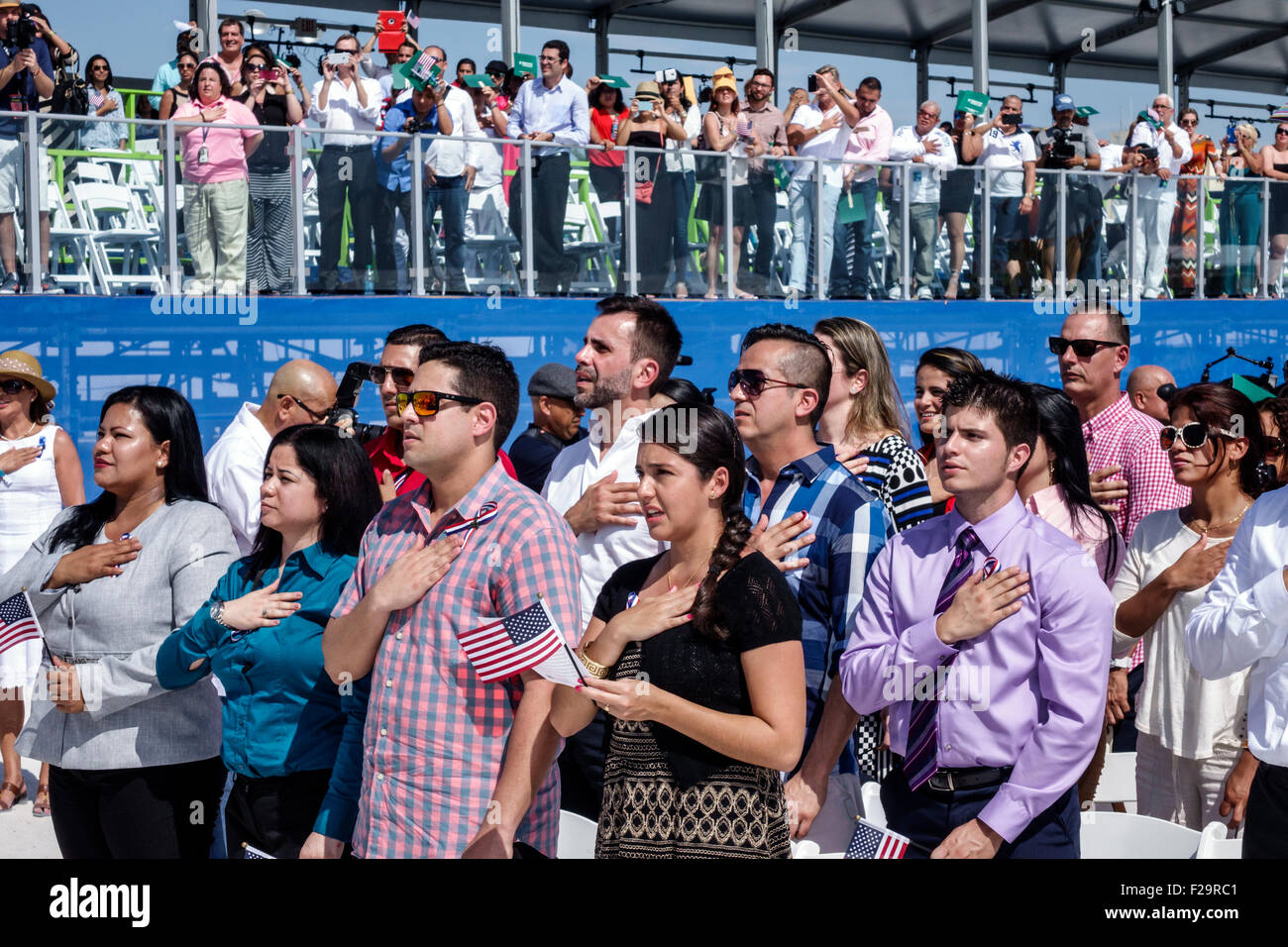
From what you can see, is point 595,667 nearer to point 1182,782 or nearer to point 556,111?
point 1182,782

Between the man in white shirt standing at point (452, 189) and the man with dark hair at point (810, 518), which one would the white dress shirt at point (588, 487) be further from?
the man in white shirt standing at point (452, 189)

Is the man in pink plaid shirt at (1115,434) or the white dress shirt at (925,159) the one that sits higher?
the white dress shirt at (925,159)

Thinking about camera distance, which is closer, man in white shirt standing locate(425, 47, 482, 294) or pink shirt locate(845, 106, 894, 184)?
man in white shirt standing locate(425, 47, 482, 294)

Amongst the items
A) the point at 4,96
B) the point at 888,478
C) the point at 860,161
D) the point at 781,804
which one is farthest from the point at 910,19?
the point at 781,804

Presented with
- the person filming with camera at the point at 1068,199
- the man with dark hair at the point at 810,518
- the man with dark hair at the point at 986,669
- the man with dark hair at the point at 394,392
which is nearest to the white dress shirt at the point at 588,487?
the man with dark hair at the point at 810,518

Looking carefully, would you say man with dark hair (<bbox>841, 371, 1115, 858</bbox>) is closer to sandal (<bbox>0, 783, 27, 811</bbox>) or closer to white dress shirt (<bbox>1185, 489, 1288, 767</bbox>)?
white dress shirt (<bbox>1185, 489, 1288, 767</bbox>)

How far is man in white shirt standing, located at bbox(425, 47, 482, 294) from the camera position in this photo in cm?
1011

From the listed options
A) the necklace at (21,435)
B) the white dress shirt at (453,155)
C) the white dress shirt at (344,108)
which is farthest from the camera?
the white dress shirt at (344,108)

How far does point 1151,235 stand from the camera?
1342 centimetres

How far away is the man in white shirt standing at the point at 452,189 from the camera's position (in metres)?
10.1

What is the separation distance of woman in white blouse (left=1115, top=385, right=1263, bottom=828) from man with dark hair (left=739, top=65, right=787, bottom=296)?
7184 mm

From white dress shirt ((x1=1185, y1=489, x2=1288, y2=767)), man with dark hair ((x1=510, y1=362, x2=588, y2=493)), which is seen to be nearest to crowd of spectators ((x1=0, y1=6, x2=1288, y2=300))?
man with dark hair ((x1=510, y1=362, x2=588, y2=493))

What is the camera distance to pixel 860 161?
11.8m

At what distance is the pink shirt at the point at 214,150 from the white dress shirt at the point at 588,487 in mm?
5600
